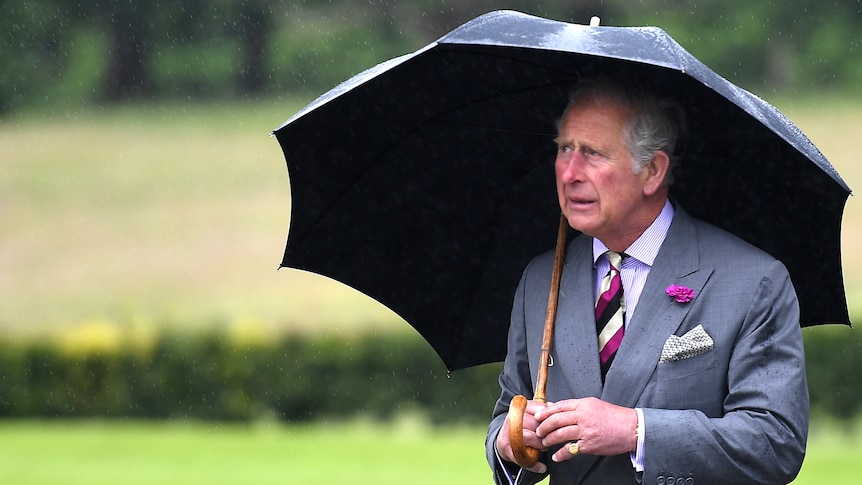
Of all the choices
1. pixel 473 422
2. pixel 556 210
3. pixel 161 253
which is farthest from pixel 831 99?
pixel 556 210

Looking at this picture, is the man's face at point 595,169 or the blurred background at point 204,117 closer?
the man's face at point 595,169

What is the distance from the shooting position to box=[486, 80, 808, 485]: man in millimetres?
2844

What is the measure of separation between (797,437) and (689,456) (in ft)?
0.75

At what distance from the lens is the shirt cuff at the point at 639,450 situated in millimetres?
2859

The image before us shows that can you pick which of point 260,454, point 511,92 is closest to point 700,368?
point 511,92

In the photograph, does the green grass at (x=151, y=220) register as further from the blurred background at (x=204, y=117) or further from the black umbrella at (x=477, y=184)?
the black umbrella at (x=477, y=184)

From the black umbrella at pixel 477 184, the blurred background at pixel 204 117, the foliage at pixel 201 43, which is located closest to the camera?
the black umbrella at pixel 477 184

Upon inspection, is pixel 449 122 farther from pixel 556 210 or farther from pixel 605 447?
pixel 605 447

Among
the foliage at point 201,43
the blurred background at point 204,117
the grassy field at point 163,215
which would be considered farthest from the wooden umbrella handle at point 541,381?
the foliage at point 201,43

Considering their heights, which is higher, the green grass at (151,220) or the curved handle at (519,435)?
the green grass at (151,220)

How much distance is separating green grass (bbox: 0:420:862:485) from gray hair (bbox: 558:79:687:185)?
5.22 metres

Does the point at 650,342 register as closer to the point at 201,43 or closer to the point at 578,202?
the point at 578,202

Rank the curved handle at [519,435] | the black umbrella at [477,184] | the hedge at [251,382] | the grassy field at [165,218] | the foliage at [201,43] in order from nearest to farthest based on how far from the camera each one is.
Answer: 1. the curved handle at [519,435]
2. the black umbrella at [477,184]
3. the hedge at [251,382]
4. the grassy field at [165,218]
5. the foliage at [201,43]

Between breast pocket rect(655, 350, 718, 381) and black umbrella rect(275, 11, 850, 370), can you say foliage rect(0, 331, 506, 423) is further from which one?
breast pocket rect(655, 350, 718, 381)
